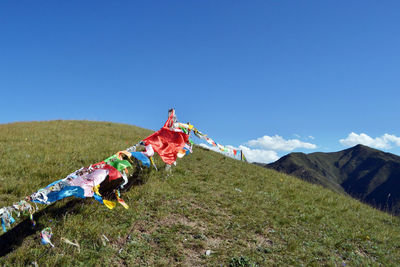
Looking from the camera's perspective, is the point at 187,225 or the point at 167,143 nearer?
the point at 187,225

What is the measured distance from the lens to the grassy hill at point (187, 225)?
480 cm

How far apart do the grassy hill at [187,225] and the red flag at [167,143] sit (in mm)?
868

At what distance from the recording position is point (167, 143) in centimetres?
931

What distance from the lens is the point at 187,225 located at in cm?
611

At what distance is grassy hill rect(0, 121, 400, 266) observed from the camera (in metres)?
4.80

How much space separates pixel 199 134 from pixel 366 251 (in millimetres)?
11513

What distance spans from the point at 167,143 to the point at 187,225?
3900 millimetres

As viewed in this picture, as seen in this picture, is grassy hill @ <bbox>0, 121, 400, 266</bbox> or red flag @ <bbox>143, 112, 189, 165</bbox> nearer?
grassy hill @ <bbox>0, 121, 400, 266</bbox>

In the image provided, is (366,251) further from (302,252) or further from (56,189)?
(56,189)

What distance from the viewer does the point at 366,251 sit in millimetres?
6777

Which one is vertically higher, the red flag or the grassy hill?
the red flag

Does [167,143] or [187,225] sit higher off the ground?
[167,143]

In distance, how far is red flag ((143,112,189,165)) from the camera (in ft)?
29.0

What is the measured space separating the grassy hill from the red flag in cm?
87
